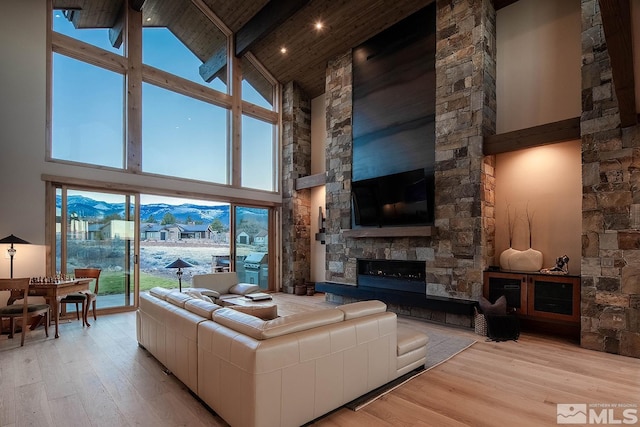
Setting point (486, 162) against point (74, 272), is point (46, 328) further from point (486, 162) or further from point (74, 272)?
point (486, 162)

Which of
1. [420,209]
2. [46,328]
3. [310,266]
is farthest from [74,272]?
[420,209]

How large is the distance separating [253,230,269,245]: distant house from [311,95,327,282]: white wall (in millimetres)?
1248

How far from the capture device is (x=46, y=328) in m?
4.50

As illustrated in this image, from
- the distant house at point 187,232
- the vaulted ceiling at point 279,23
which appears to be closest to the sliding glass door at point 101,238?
the distant house at point 187,232

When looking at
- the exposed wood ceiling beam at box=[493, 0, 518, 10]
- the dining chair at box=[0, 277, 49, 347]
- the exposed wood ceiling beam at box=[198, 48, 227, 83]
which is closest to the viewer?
the dining chair at box=[0, 277, 49, 347]

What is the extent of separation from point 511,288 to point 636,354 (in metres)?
1.45

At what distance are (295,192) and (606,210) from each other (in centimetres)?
622

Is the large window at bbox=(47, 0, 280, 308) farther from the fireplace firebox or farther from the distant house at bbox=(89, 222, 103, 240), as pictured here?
the fireplace firebox

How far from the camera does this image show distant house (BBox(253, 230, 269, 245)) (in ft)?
27.5

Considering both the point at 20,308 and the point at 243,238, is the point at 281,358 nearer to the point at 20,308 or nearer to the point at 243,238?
the point at 20,308

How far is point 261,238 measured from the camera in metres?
8.51

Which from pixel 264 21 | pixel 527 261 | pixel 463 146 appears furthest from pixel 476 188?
pixel 264 21

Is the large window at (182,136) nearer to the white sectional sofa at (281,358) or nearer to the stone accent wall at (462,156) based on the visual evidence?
the white sectional sofa at (281,358)

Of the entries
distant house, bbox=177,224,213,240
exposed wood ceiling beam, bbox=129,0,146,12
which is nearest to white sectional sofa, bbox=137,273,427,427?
distant house, bbox=177,224,213,240
